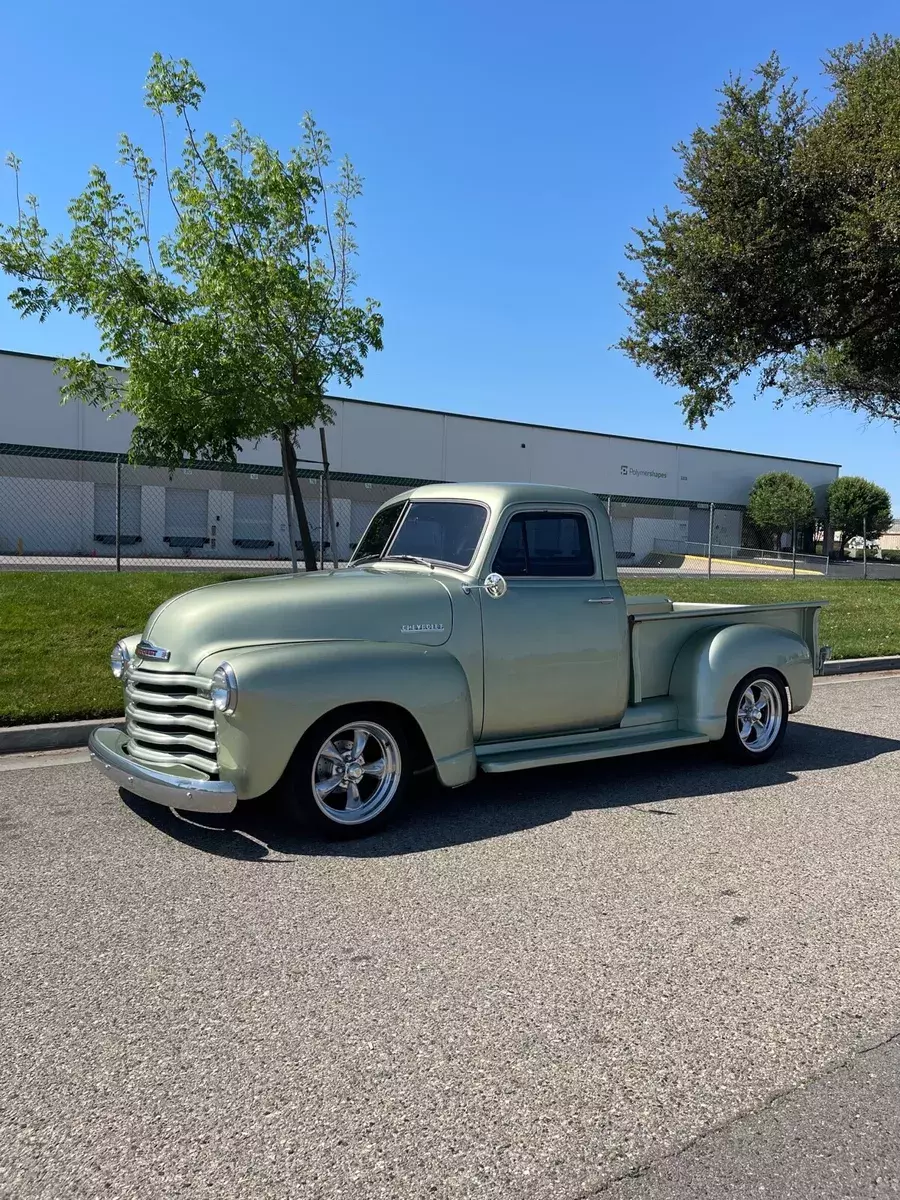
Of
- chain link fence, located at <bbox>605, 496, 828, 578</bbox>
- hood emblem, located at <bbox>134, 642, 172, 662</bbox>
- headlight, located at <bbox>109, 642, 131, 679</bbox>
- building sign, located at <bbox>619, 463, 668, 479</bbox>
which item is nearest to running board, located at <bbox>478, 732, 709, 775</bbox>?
hood emblem, located at <bbox>134, 642, 172, 662</bbox>

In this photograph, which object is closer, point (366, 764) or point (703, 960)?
point (703, 960)

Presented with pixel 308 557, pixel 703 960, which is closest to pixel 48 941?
pixel 703 960

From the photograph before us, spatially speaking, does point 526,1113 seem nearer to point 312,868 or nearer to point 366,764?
point 312,868

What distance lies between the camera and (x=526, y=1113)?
2459mm

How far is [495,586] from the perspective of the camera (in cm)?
524

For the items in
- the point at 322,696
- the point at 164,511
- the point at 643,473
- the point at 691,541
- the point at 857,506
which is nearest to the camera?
the point at 322,696

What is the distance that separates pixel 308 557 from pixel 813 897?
9897 mm

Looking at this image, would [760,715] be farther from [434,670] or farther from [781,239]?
[781,239]

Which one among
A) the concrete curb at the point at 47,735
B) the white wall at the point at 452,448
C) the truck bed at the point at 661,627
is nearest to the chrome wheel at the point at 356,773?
the truck bed at the point at 661,627

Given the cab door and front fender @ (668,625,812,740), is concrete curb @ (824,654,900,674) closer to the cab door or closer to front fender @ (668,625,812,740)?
front fender @ (668,625,812,740)

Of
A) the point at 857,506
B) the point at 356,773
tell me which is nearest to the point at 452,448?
the point at 857,506

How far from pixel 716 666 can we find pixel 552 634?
133 cm

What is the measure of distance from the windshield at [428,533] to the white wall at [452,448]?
29.8m

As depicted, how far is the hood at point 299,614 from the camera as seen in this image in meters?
4.66
